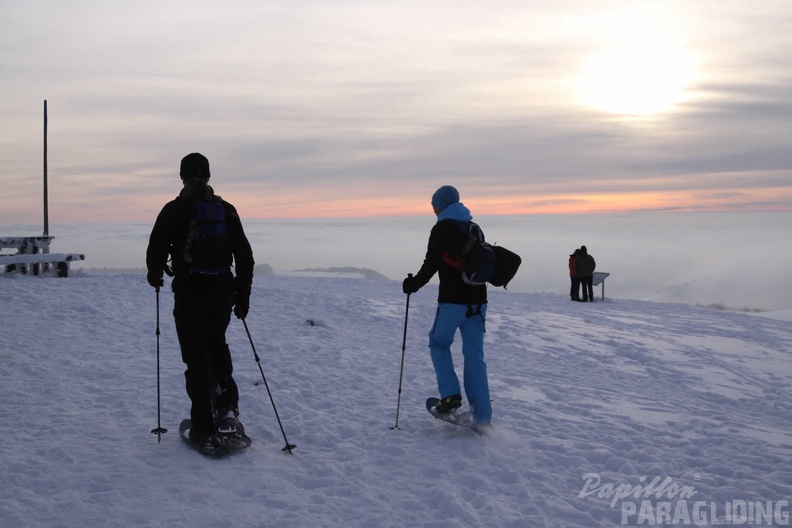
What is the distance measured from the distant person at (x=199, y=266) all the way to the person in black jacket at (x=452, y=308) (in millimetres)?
1716

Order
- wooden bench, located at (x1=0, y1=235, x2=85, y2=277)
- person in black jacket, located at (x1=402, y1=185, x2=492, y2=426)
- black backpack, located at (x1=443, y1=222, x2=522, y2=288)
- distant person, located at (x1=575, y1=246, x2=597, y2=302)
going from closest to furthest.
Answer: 1. black backpack, located at (x1=443, y1=222, x2=522, y2=288)
2. person in black jacket, located at (x1=402, y1=185, x2=492, y2=426)
3. wooden bench, located at (x1=0, y1=235, x2=85, y2=277)
4. distant person, located at (x1=575, y1=246, x2=597, y2=302)

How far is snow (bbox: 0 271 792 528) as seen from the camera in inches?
190

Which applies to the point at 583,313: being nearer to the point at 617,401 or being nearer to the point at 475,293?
the point at 617,401

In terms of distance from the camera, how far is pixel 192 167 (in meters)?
5.56

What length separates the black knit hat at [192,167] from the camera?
5.56 metres

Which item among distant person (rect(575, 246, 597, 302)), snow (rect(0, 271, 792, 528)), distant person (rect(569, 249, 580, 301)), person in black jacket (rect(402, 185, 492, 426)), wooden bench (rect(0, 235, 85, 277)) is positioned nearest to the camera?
snow (rect(0, 271, 792, 528))

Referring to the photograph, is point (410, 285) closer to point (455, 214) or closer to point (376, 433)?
point (455, 214)

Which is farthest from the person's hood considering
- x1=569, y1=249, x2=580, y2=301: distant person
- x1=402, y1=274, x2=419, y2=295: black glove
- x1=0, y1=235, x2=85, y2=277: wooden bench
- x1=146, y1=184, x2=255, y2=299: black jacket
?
x1=569, y1=249, x2=580, y2=301: distant person

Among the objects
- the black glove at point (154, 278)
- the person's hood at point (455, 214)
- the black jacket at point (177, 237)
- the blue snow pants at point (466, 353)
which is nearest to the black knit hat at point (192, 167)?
the black jacket at point (177, 237)

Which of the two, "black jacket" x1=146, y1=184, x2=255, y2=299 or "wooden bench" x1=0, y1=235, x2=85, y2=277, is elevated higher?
"black jacket" x1=146, y1=184, x2=255, y2=299

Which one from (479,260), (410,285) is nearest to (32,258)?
(410,285)

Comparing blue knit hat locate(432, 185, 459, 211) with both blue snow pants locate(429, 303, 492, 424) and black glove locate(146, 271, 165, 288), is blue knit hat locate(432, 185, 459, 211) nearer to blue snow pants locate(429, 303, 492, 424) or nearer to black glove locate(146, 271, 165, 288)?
blue snow pants locate(429, 303, 492, 424)

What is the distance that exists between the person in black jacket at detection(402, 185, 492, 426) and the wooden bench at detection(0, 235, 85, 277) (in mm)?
12753

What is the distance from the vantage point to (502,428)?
676cm
